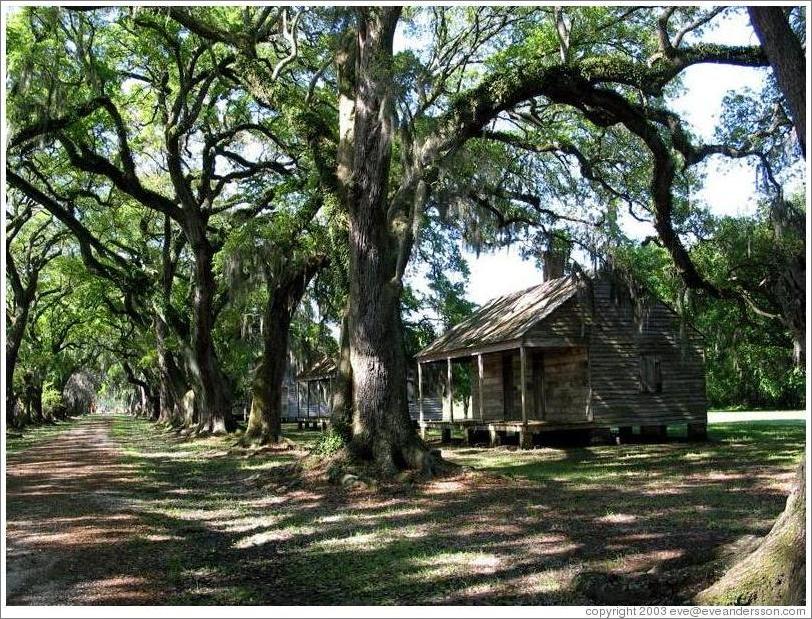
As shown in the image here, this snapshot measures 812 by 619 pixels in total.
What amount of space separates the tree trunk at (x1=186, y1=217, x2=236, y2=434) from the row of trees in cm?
11

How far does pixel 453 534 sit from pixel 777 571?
4.37 metres

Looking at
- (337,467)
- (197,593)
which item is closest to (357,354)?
(337,467)

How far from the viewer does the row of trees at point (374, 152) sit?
1323 cm

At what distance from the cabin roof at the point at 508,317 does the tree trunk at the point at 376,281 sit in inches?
287

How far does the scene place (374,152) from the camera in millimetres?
14258

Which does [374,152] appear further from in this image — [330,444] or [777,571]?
[777,571]

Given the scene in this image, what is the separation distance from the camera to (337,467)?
43.3ft

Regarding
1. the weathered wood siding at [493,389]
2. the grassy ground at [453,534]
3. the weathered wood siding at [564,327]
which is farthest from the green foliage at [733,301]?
the weathered wood siding at [493,389]

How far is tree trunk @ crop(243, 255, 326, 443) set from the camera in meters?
23.1

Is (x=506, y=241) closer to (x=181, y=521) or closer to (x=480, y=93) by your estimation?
(x=480, y=93)

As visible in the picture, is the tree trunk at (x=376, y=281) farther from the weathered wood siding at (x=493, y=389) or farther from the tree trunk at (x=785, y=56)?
the weathered wood siding at (x=493, y=389)

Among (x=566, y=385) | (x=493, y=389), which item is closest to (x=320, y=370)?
(x=493, y=389)

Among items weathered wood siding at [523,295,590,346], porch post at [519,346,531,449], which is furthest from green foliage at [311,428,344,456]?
weathered wood siding at [523,295,590,346]

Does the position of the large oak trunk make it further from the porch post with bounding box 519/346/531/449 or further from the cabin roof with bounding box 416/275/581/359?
the porch post with bounding box 519/346/531/449
